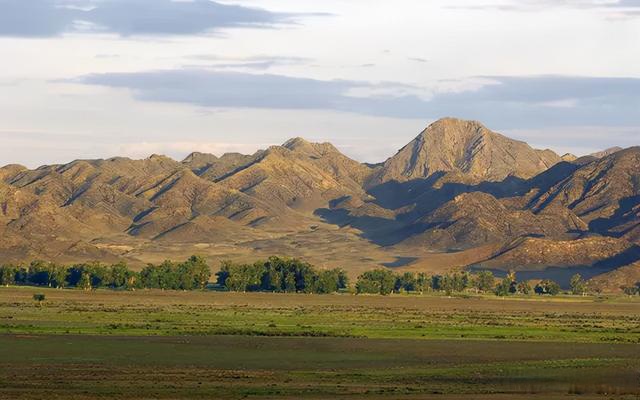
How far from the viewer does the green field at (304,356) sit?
79875mm

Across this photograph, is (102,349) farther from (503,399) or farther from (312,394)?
(503,399)

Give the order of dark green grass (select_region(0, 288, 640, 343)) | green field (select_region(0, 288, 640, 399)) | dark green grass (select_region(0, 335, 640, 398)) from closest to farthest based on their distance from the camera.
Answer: dark green grass (select_region(0, 335, 640, 398)) → green field (select_region(0, 288, 640, 399)) → dark green grass (select_region(0, 288, 640, 343))

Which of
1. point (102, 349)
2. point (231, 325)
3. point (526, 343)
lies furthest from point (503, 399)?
point (231, 325)

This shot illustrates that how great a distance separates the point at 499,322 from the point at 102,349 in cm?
6867

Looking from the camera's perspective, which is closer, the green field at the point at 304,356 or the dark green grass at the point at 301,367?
the dark green grass at the point at 301,367

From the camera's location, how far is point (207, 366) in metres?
92.9

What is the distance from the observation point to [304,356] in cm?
10388

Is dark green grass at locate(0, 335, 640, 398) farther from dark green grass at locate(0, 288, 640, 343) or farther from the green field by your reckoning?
dark green grass at locate(0, 288, 640, 343)

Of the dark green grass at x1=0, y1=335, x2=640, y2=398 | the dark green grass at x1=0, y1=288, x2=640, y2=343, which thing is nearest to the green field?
the dark green grass at x1=0, y1=335, x2=640, y2=398

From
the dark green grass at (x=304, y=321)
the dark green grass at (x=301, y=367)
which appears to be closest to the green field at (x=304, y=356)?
the dark green grass at (x=301, y=367)

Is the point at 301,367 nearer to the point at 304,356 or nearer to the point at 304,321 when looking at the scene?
the point at 304,356

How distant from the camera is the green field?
7988 cm

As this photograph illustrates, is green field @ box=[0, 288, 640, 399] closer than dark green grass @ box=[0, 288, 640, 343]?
Yes

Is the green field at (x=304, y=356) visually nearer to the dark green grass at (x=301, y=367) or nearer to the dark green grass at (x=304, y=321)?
the dark green grass at (x=301, y=367)
